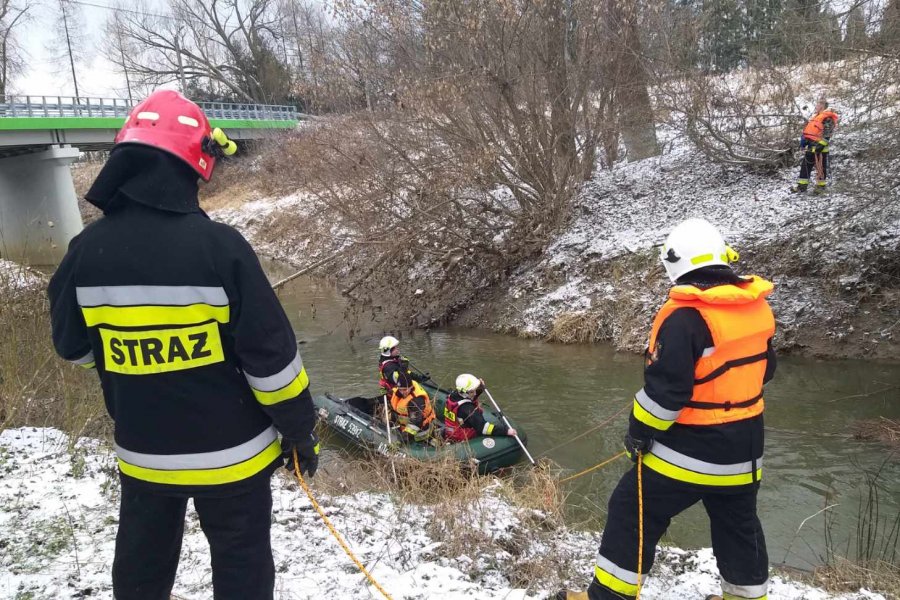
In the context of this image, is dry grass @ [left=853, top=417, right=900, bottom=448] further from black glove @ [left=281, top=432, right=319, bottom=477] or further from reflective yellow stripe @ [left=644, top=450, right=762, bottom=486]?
black glove @ [left=281, top=432, right=319, bottom=477]

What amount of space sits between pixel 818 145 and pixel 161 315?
1159 centimetres

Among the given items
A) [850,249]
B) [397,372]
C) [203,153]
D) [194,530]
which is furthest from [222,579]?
[850,249]

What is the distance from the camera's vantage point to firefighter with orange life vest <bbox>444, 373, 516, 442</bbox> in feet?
22.1

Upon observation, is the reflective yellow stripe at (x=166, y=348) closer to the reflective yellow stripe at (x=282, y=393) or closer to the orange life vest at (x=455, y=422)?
the reflective yellow stripe at (x=282, y=393)

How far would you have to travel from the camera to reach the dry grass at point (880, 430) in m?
6.32

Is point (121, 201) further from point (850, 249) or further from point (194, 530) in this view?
point (850, 249)

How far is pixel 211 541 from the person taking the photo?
2047 millimetres

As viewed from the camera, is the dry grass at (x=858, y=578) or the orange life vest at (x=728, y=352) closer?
the orange life vest at (x=728, y=352)

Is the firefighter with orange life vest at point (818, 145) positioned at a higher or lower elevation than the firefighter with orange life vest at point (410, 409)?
higher

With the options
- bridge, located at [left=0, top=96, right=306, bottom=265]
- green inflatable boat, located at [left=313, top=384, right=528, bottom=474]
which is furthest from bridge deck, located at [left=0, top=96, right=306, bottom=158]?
green inflatable boat, located at [left=313, top=384, right=528, bottom=474]

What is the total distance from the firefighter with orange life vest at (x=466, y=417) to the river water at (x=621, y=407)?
79cm

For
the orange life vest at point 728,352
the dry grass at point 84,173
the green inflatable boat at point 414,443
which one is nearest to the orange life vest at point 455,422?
the green inflatable boat at point 414,443

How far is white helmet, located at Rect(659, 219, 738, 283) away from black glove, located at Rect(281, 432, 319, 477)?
1.63m

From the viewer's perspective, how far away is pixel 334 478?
533 centimetres
